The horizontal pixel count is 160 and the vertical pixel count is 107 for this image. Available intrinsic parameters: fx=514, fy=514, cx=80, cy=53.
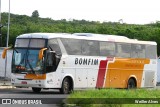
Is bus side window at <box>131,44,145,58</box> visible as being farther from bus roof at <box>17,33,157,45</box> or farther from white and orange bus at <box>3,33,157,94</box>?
bus roof at <box>17,33,157,45</box>

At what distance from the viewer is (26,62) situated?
84.3 feet

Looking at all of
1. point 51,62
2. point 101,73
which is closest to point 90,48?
point 101,73

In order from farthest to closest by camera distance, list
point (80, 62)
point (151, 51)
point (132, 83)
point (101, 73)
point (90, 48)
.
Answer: point (151, 51)
point (132, 83)
point (101, 73)
point (90, 48)
point (80, 62)

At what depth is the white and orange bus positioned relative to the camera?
25578 mm

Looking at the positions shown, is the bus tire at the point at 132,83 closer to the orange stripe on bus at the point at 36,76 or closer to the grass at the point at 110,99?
the orange stripe on bus at the point at 36,76

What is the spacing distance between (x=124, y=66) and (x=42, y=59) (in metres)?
6.89

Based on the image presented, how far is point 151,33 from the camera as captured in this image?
88.6 m

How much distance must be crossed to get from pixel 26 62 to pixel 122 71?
7.04 meters

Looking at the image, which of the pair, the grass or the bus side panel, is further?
the bus side panel

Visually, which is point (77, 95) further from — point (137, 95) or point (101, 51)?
point (101, 51)

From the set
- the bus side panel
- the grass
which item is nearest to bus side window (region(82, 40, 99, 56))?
the bus side panel

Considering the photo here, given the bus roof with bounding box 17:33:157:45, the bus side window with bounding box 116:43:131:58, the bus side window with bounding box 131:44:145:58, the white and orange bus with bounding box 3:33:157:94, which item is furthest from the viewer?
the bus side window with bounding box 131:44:145:58

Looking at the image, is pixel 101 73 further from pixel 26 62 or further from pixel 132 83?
pixel 26 62

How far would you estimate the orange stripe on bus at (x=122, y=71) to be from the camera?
2952 cm
